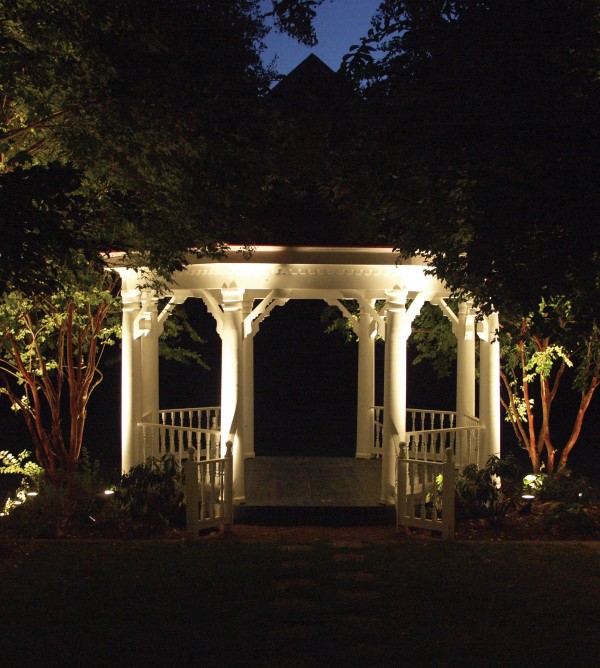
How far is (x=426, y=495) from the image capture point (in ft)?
36.6

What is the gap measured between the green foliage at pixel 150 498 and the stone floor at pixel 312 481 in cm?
108

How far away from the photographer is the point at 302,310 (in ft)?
98.5

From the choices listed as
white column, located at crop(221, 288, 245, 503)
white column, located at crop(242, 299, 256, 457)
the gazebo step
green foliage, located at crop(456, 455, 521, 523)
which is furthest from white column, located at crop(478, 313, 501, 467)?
white column, located at crop(242, 299, 256, 457)

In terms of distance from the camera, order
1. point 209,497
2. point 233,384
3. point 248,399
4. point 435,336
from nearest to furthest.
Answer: point 209,497, point 233,384, point 248,399, point 435,336

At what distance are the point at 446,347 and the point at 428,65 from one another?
27.3 ft

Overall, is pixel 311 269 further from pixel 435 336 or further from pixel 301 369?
pixel 301 369

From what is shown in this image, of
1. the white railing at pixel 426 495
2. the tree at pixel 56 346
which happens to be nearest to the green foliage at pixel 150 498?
the tree at pixel 56 346

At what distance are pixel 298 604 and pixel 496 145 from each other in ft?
16.3

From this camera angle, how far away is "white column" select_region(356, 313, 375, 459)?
16234mm

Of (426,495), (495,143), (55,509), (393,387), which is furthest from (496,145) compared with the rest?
(55,509)

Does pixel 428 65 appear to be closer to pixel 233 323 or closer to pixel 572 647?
pixel 233 323

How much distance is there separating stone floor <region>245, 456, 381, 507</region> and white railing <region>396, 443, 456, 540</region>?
88cm

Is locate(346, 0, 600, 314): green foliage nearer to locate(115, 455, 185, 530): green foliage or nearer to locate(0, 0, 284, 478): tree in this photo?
locate(0, 0, 284, 478): tree

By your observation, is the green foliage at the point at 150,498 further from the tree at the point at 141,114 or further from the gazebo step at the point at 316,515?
the tree at the point at 141,114
